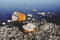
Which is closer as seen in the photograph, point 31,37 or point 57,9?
point 31,37

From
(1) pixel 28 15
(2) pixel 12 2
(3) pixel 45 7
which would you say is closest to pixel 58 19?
(3) pixel 45 7

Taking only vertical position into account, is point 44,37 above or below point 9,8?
below

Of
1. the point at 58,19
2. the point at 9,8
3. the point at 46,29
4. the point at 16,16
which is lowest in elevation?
the point at 46,29

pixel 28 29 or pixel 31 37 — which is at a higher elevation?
pixel 28 29

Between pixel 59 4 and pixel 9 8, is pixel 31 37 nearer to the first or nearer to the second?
pixel 9 8

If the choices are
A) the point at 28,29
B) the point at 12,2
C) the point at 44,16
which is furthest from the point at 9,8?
the point at 44,16

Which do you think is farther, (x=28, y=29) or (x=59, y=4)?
(x=59, y=4)

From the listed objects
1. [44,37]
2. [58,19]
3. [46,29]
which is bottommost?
[44,37]

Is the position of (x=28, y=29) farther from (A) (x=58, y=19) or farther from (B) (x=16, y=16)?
(A) (x=58, y=19)
